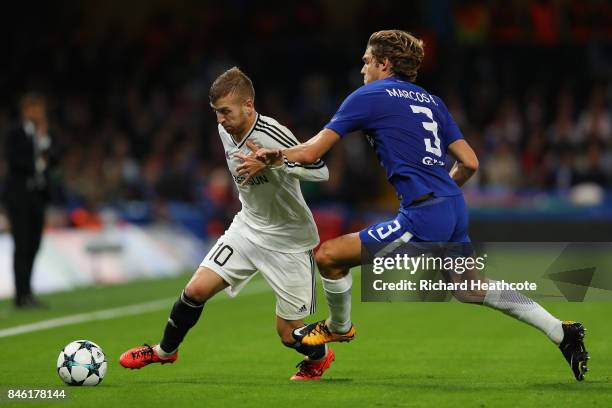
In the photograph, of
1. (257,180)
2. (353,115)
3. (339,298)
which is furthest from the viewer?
(257,180)

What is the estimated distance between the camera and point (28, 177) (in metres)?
13.1

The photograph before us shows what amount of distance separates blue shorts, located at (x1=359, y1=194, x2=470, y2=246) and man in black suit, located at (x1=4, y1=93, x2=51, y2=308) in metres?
6.61

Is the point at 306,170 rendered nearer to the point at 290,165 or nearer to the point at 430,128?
the point at 290,165

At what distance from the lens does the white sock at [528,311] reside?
730cm

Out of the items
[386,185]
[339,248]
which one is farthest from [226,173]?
[339,248]

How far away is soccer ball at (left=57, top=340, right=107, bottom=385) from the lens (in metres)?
7.58

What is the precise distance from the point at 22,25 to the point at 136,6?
94.2 inches

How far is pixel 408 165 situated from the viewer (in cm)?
723

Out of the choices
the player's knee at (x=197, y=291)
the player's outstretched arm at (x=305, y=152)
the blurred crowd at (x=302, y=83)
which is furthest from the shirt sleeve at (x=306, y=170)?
the blurred crowd at (x=302, y=83)

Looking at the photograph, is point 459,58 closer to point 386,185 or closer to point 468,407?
point 386,185

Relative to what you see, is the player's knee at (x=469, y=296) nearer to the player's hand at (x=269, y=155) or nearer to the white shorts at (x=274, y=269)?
the white shorts at (x=274, y=269)

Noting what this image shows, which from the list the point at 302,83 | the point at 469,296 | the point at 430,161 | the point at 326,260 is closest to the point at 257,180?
the point at 326,260

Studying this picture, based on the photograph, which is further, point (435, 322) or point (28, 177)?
point (28, 177)

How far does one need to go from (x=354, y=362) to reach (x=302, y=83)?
15279 millimetres
